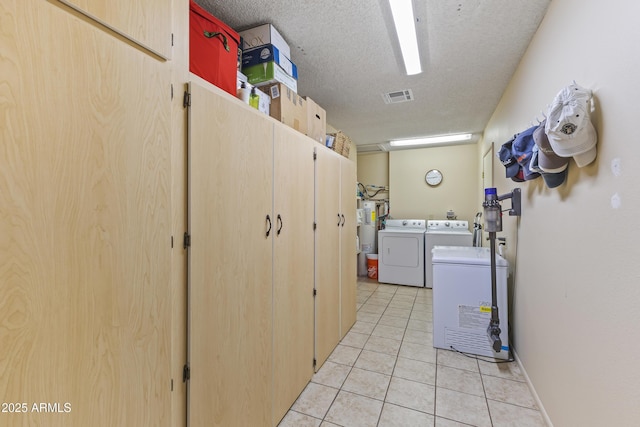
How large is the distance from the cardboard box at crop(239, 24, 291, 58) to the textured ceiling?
0.04 metres

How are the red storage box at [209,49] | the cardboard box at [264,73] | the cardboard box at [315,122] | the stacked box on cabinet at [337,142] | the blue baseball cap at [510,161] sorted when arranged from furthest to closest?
the stacked box on cabinet at [337,142] → the cardboard box at [315,122] → the blue baseball cap at [510,161] → the cardboard box at [264,73] → the red storage box at [209,49]

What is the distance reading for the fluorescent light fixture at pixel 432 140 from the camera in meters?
4.64

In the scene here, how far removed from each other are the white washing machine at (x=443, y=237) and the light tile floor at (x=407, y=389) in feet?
5.84

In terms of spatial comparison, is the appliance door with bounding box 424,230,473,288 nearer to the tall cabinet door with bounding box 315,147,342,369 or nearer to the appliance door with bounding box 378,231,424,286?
the appliance door with bounding box 378,231,424,286

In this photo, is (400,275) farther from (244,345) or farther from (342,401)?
(244,345)


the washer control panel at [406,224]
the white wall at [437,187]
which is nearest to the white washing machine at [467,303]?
the washer control panel at [406,224]

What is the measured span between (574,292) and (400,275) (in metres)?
3.44

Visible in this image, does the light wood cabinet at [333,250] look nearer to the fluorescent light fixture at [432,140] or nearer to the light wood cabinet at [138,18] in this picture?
the light wood cabinet at [138,18]

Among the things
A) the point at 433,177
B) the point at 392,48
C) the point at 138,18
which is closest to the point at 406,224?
the point at 433,177

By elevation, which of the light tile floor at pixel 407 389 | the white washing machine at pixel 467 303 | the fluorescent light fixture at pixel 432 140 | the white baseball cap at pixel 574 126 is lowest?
the light tile floor at pixel 407 389

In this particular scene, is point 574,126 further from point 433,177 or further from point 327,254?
point 433,177

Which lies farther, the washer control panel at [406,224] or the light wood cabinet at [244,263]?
the washer control panel at [406,224]

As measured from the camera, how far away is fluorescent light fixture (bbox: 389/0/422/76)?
164 centimetres

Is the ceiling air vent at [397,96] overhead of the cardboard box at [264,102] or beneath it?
overhead
